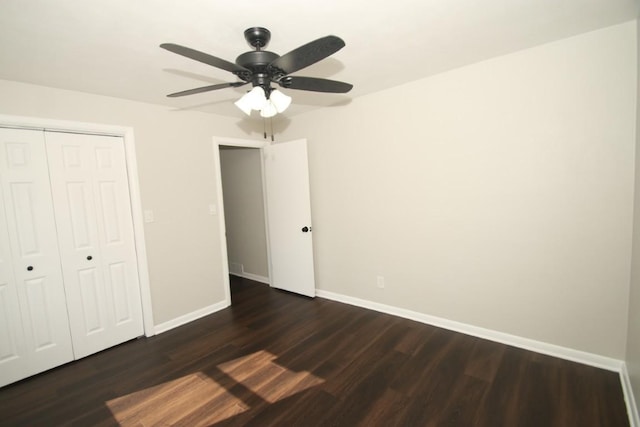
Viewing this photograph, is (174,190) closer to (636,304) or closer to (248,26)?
(248,26)

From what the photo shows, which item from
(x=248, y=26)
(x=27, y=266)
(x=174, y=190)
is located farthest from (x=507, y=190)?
(x=27, y=266)

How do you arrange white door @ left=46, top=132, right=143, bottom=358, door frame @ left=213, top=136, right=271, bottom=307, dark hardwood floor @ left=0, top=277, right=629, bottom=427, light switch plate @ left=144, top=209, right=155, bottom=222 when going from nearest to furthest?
dark hardwood floor @ left=0, top=277, right=629, bottom=427, white door @ left=46, top=132, right=143, bottom=358, light switch plate @ left=144, top=209, right=155, bottom=222, door frame @ left=213, top=136, right=271, bottom=307

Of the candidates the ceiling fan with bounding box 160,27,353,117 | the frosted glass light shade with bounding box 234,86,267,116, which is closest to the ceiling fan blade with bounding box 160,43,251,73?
the ceiling fan with bounding box 160,27,353,117

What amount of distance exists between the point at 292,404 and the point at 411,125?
101 inches

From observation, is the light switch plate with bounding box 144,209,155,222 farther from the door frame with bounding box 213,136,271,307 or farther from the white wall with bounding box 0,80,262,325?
the door frame with bounding box 213,136,271,307

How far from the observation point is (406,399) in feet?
6.32

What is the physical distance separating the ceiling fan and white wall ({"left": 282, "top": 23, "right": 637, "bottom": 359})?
4.45 feet

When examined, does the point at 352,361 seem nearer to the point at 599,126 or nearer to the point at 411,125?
the point at 411,125

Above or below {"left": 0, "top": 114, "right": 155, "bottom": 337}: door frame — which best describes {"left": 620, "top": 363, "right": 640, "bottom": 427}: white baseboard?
below

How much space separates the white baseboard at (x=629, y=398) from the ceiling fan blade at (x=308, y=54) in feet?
8.30

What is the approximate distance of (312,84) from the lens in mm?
1700

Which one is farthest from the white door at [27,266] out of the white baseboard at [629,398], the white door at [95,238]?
the white baseboard at [629,398]

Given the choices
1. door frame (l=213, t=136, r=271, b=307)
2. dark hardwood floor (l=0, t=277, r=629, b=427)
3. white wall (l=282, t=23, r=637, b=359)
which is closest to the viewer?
dark hardwood floor (l=0, t=277, r=629, b=427)

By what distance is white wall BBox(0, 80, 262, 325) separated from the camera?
9.04ft
